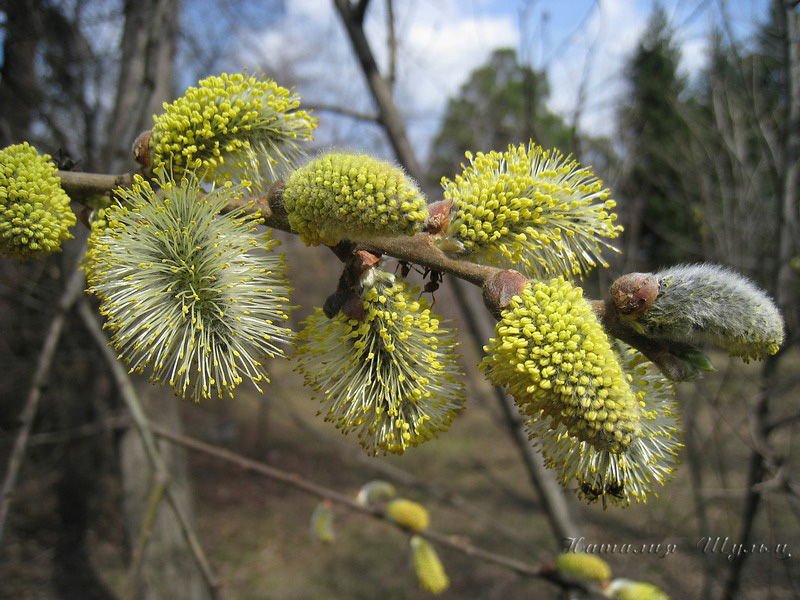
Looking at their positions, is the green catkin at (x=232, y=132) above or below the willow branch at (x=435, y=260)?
above

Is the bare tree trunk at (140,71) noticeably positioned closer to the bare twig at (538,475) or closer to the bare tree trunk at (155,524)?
the bare twig at (538,475)

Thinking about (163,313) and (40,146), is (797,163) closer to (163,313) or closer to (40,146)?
(163,313)

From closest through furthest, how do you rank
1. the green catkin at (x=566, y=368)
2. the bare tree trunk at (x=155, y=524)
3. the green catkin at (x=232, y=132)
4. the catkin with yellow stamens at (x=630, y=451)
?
the green catkin at (x=566, y=368) < the catkin with yellow stamens at (x=630, y=451) < the green catkin at (x=232, y=132) < the bare tree trunk at (x=155, y=524)

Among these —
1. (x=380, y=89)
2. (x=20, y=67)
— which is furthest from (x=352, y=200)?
(x=20, y=67)

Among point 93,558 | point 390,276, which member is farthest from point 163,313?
point 93,558

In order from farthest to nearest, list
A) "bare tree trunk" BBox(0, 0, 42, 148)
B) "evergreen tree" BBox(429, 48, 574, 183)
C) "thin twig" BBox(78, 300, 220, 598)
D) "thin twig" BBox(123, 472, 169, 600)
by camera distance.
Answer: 1. "evergreen tree" BBox(429, 48, 574, 183)
2. "bare tree trunk" BBox(0, 0, 42, 148)
3. "thin twig" BBox(78, 300, 220, 598)
4. "thin twig" BBox(123, 472, 169, 600)

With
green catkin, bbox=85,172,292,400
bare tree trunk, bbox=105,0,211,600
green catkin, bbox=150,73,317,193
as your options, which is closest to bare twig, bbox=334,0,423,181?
bare tree trunk, bbox=105,0,211,600

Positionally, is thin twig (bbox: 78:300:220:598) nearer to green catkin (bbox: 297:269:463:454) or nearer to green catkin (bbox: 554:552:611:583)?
green catkin (bbox: 297:269:463:454)

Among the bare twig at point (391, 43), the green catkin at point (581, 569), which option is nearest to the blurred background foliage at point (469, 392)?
the bare twig at point (391, 43)
